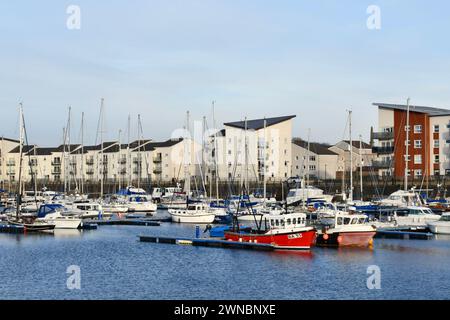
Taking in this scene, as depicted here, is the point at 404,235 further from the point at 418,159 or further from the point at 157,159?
the point at 157,159

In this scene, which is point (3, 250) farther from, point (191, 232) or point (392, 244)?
point (392, 244)

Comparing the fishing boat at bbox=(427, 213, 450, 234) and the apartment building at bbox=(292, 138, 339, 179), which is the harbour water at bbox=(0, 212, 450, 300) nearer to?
the fishing boat at bbox=(427, 213, 450, 234)

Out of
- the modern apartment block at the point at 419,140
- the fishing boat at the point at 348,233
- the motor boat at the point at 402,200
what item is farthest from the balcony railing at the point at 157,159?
the fishing boat at the point at 348,233

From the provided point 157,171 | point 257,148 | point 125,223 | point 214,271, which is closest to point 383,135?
point 257,148

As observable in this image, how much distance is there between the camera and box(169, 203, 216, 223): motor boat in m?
83.6

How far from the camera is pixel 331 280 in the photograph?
1634 inches

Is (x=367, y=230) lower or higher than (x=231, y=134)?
lower

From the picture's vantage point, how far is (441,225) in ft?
221

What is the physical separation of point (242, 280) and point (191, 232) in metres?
32.5

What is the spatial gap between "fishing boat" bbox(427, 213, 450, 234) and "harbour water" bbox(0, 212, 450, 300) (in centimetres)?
450

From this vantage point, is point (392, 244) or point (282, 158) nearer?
point (392, 244)
